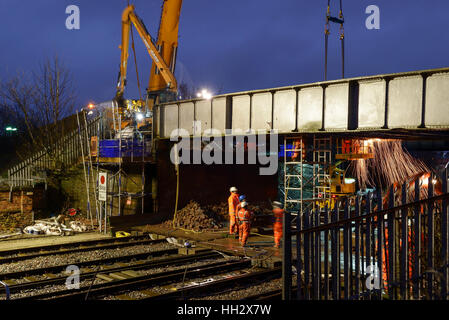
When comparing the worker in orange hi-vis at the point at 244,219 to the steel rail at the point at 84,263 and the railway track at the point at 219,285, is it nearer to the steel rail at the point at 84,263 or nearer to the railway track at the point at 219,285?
the railway track at the point at 219,285

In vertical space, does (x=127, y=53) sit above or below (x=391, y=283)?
above

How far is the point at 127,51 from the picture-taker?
2083 cm

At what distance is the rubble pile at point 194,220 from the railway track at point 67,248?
1.91 m

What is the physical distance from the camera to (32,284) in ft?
31.0

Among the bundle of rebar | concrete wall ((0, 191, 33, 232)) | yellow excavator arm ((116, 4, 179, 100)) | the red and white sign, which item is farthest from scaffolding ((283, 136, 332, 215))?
concrete wall ((0, 191, 33, 232))

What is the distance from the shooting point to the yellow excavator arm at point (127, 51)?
67.7ft

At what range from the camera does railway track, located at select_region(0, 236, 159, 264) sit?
12508 mm

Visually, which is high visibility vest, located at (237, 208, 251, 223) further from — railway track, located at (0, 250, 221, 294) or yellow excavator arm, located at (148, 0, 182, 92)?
yellow excavator arm, located at (148, 0, 182, 92)

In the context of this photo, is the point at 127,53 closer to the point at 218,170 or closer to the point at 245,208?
the point at 218,170

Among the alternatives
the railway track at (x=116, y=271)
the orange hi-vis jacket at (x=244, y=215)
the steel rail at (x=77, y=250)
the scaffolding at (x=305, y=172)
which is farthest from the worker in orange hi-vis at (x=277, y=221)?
the steel rail at (x=77, y=250)

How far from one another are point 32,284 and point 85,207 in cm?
1252

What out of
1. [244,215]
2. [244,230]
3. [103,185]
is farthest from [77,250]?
[244,215]

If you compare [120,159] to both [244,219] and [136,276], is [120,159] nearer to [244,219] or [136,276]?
[244,219]

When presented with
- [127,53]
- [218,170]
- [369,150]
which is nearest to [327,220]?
[218,170]
